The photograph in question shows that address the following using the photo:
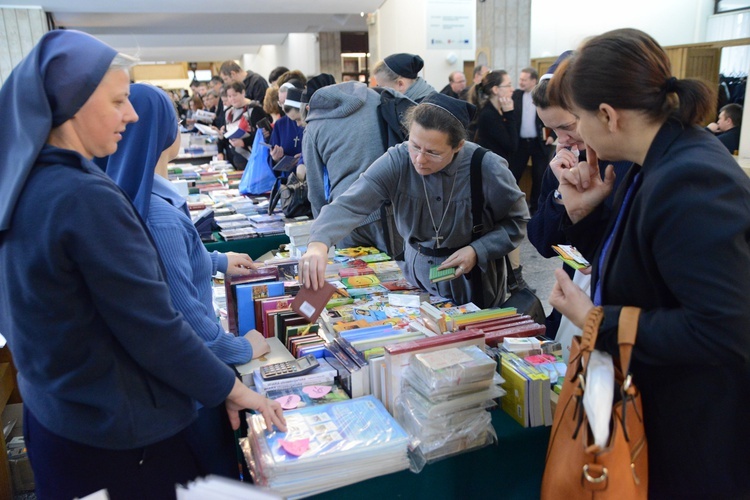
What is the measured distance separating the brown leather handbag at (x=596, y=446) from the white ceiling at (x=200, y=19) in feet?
26.6

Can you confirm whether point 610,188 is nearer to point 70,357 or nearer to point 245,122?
point 70,357

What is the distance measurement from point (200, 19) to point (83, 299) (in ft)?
46.1

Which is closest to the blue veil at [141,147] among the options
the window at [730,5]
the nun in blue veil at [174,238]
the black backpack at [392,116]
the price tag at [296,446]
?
the nun in blue veil at [174,238]

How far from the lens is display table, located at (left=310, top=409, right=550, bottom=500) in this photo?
4.53 feet

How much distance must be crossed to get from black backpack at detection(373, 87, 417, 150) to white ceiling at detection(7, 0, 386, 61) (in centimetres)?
582

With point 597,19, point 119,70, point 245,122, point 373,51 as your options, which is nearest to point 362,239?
point 119,70

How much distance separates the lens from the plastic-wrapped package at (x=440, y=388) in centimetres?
142

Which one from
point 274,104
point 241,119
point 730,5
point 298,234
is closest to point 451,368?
point 298,234

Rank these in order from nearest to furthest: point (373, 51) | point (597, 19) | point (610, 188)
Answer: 1. point (610, 188)
2. point (373, 51)
3. point (597, 19)

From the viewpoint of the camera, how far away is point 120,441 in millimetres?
1177

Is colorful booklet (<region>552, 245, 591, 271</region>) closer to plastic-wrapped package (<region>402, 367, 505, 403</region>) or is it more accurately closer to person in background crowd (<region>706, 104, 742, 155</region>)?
plastic-wrapped package (<region>402, 367, 505, 403</region>)

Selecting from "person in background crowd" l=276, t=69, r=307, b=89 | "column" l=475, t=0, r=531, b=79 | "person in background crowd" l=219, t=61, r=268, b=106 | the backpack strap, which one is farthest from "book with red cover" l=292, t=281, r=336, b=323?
"column" l=475, t=0, r=531, b=79

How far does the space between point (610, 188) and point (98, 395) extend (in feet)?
4.34

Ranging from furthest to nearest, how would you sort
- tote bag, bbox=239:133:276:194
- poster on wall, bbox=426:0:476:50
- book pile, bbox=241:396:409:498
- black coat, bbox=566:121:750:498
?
poster on wall, bbox=426:0:476:50, tote bag, bbox=239:133:276:194, book pile, bbox=241:396:409:498, black coat, bbox=566:121:750:498
